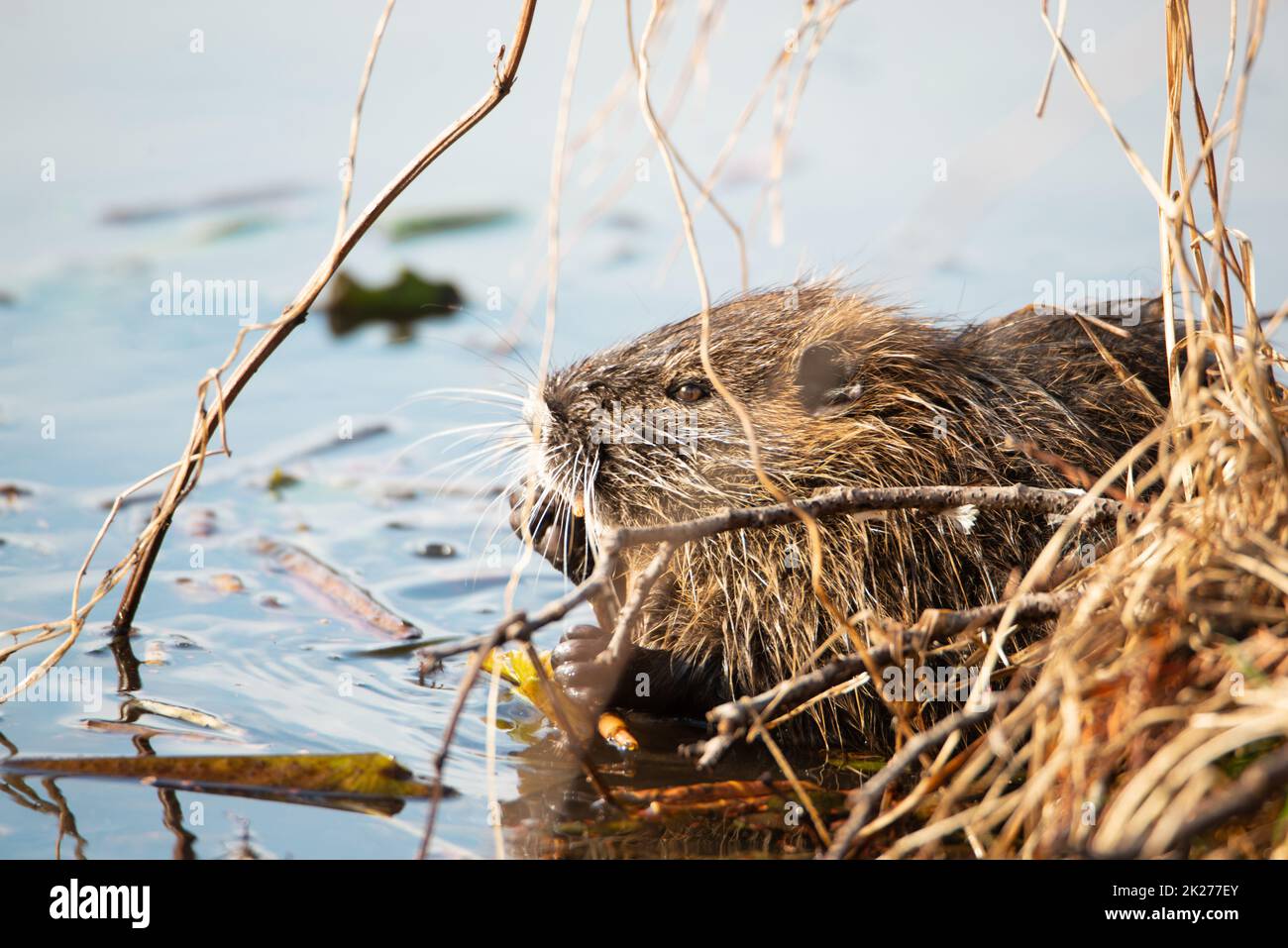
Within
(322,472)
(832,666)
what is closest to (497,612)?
(322,472)

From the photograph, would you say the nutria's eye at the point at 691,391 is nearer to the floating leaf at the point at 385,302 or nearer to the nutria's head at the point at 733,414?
the nutria's head at the point at 733,414

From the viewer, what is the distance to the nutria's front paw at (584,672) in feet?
11.4

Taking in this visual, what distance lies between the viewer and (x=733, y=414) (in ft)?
12.3

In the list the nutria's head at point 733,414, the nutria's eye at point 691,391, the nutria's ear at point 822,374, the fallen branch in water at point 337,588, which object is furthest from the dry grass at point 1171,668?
the fallen branch in water at point 337,588

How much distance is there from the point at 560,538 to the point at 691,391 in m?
0.54

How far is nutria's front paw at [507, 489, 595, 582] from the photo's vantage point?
3805 mm

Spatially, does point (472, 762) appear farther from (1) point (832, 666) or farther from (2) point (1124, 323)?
(2) point (1124, 323)

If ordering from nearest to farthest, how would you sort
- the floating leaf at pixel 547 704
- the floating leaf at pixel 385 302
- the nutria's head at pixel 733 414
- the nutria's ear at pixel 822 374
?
1. the floating leaf at pixel 547 704
2. the nutria's head at pixel 733 414
3. the nutria's ear at pixel 822 374
4. the floating leaf at pixel 385 302

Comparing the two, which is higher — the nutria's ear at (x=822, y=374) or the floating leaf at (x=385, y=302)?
the floating leaf at (x=385, y=302)

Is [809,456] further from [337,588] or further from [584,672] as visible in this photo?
[337,588]

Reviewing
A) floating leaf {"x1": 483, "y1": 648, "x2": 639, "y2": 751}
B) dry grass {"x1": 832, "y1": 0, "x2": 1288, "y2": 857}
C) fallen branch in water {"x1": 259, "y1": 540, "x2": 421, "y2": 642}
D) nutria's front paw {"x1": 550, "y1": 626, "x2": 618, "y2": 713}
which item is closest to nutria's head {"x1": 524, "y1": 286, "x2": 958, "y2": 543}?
nutria's front paw {"x1": 550, "y1": 626, "x2": 618, "y2": 713}

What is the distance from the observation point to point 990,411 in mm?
3598

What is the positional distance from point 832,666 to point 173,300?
4501 millimetres

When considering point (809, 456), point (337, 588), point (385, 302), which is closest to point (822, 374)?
point (809, 456)
